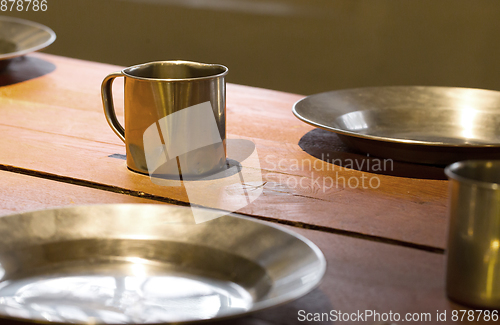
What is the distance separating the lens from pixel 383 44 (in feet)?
7.74

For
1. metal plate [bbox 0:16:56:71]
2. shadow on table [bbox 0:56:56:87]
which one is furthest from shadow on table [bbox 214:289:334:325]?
metal plate [bbox 0:16:56:71]

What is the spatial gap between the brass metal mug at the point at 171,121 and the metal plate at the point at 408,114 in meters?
0.13

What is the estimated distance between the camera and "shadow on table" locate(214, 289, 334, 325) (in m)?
0.35

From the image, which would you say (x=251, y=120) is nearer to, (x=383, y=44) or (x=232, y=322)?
(x=232, y=322)

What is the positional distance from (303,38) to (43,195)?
208 centimetres

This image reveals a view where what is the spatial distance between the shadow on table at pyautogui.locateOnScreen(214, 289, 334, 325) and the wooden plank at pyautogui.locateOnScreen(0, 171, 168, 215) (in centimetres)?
24

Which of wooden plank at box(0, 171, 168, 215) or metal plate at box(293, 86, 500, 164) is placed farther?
metal plate at box(293, 86, 500, 164)

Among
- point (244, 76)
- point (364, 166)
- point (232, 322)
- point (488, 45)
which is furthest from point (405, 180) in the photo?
point (244, 76)

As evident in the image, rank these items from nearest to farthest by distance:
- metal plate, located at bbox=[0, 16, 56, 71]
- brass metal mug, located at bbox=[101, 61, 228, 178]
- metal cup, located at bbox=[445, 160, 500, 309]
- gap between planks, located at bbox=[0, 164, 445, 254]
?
metal cup, located at bbox=[445, 160, 500, 309] < gap between planks, located at bbox=[0, 164, 445, 254] < brass metal mug, located at bbox=[101, 61, 228, 178] < metal plate, located at bbox=[0, 16, 56, 71]

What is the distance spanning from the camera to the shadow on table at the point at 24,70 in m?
1.14

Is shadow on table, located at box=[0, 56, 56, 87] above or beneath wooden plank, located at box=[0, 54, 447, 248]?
above

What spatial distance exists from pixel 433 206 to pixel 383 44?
1.93 meters

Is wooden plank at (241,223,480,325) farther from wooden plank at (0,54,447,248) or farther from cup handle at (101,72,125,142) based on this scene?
cup handle at (101,72,125,142)

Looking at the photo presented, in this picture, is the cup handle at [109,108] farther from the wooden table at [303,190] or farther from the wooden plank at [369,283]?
the wooden plank at [369,283]
